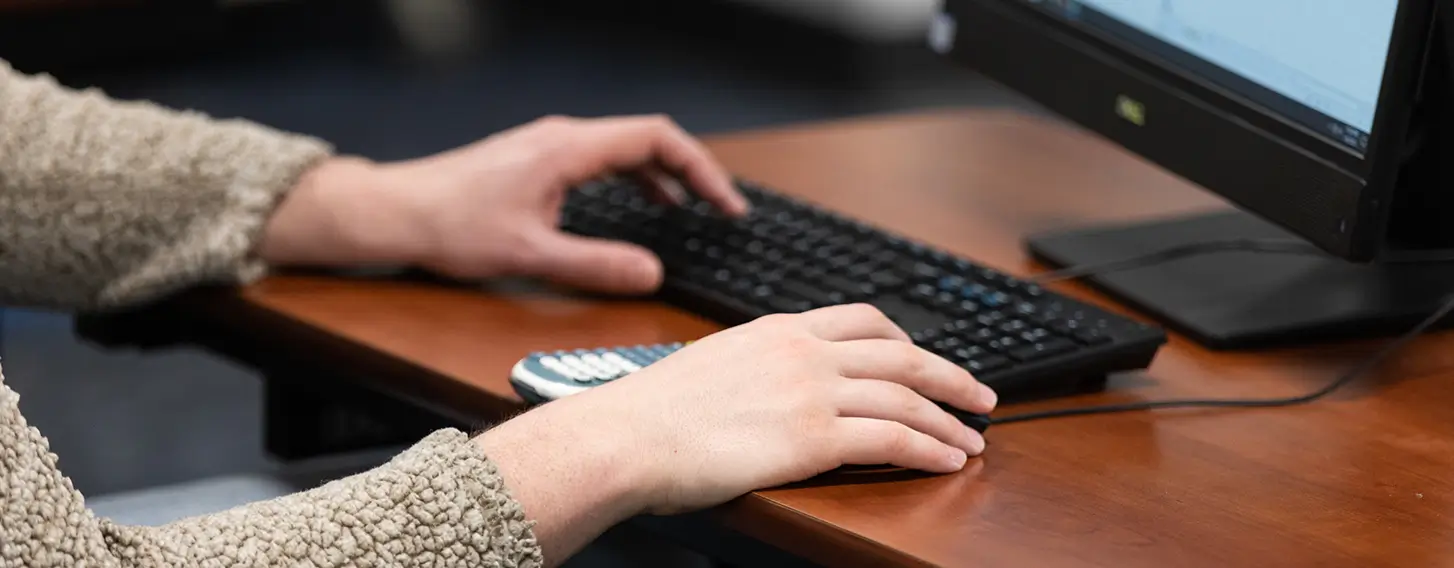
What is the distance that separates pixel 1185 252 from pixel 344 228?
0.52 m

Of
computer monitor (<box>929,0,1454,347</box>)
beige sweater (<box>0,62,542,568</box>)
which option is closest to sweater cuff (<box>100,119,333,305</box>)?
beige sweater (<box>0,62,542,568</box>)

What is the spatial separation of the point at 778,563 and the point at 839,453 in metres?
0.08

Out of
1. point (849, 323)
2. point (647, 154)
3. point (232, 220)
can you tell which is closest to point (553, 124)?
point (647, 154)

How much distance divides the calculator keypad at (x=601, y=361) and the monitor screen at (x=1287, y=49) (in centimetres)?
35

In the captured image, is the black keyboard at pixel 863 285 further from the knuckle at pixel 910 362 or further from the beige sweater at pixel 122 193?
the beige sweater at pixel 122 193

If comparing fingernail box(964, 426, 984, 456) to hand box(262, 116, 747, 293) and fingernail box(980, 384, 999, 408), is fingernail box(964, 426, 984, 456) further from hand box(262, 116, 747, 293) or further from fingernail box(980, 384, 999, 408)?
hand box(262, 116, 747, 293)

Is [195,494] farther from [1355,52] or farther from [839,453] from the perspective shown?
[1355,52]

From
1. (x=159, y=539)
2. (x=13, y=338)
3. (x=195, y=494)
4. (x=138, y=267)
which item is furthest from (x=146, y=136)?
(x=13, y=338)

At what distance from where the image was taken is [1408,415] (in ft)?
2.85

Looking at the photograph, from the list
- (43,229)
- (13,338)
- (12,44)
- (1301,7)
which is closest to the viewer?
(1301,7)

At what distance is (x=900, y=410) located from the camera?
79 cm

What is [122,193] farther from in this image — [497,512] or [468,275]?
[497,512]

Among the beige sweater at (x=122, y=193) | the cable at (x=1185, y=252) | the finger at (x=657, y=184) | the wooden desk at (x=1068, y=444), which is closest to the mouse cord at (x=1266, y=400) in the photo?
the wooden desk at (x=1068, y=444)

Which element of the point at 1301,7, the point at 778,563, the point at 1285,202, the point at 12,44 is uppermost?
the point at 1301,7
